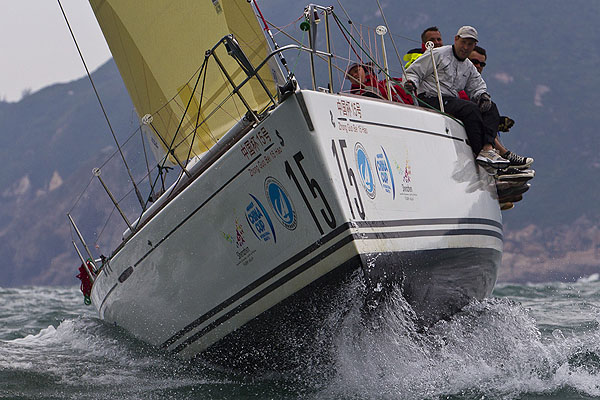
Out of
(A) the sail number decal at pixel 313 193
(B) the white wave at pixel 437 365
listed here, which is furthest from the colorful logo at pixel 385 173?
(B) the white wave at pixel 437 365

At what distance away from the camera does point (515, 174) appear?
19.5 ft

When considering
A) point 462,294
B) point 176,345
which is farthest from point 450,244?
point 176,345

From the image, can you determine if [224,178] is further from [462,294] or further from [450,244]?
[462,294]

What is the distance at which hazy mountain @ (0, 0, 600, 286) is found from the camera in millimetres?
73375

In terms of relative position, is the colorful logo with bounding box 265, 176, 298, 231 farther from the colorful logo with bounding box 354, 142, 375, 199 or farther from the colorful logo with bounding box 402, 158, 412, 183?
the colorful logo with bounding box 402, 158, 412, 183

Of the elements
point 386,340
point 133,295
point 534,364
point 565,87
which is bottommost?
point 534,364

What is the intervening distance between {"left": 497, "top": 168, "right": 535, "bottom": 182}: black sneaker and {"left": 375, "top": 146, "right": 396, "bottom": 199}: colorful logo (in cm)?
157

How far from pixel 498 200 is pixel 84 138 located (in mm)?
119449

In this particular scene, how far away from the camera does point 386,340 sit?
14.5 ft

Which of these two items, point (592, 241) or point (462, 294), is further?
point (592, 241)

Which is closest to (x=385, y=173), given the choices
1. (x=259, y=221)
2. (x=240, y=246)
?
(x=259, y=221)

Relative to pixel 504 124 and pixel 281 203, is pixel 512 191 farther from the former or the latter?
pixel 281 203

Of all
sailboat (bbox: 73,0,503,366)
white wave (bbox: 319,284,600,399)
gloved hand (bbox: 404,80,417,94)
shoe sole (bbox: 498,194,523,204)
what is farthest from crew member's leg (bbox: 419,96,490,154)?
white wave (bbox: 319,284,600,399)

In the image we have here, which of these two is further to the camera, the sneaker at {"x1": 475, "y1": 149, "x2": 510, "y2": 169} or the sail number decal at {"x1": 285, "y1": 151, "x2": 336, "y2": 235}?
the sneaker at {"x1": 475, "y1": 149, "x2": 510, "y2": 169}
